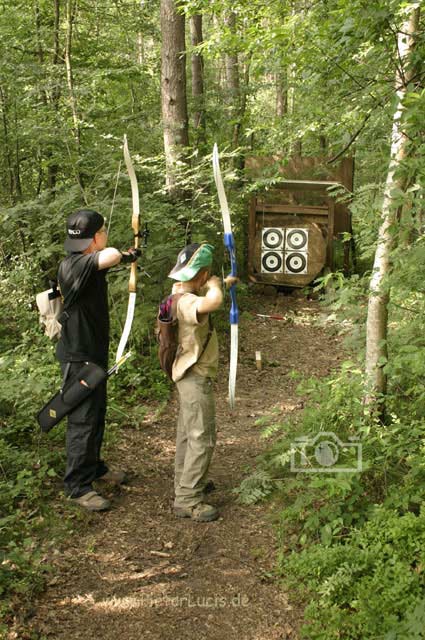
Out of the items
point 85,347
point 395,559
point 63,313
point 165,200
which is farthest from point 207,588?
point 165,200

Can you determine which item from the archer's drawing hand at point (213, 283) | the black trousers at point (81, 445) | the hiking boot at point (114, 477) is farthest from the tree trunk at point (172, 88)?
the hiking boot at point (114, 477)

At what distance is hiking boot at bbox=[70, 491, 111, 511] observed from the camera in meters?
4.05

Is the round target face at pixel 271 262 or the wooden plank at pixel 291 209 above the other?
the wooden plank at pixel 291 209

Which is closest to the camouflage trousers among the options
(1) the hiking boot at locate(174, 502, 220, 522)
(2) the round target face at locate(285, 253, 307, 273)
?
(1) the hiking boot at locate(174, 502, 220, 522)

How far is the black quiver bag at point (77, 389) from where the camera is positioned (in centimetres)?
409

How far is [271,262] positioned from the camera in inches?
403

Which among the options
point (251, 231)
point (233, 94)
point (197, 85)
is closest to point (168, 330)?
point (251, 231)

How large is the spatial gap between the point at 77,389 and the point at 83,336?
0.38 meters

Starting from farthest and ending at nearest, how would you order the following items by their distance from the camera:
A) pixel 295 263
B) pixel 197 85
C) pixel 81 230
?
pixel 197 85 → pixel 295 263 → pixel 81 230

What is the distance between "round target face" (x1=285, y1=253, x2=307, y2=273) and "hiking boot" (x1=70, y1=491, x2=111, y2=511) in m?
6.76

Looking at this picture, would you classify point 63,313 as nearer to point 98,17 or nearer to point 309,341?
point 309,341

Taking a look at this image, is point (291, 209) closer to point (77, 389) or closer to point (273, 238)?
point (273, 238)

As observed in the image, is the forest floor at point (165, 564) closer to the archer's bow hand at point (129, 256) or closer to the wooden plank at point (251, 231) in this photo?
the archer's bow hand at point (129, 256)

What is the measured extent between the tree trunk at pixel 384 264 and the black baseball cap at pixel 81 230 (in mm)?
1975
